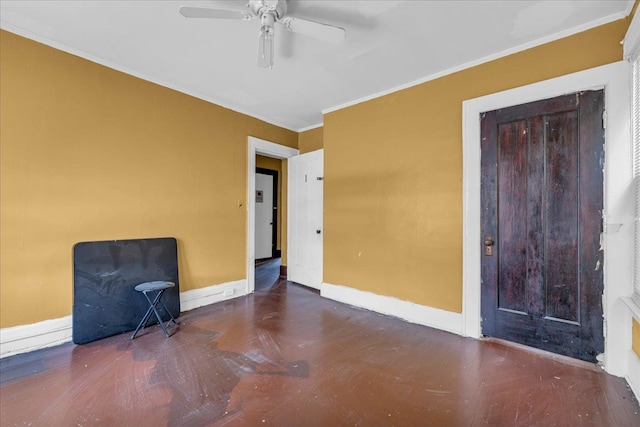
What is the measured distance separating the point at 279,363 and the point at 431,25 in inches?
111

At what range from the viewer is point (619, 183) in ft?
6.42

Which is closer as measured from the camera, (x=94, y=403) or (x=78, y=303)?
(x=94, y=403)

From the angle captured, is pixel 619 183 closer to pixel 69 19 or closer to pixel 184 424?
pixel 184 424

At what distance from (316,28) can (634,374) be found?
3071 mm

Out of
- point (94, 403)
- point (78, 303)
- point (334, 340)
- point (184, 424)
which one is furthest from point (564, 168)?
point (78, 303)

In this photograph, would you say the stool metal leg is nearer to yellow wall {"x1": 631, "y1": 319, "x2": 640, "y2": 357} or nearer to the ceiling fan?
the ceiling fan

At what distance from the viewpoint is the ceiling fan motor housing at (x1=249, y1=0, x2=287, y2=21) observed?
176 cm

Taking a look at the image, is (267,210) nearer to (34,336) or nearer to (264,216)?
(264,216)

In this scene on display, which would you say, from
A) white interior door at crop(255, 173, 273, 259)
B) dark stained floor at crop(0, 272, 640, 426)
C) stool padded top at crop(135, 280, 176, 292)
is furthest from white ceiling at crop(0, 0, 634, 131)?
white interior door at crop(255, 173, 273, 259)

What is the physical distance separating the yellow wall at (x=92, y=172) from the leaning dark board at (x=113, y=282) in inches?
3.9

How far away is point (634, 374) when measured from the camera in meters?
1.83

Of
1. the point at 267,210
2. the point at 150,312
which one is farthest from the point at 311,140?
the point at 150,312

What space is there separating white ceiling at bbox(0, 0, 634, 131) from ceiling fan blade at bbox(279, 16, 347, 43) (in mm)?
192

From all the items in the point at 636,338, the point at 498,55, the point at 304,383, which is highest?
the point at 498,55
